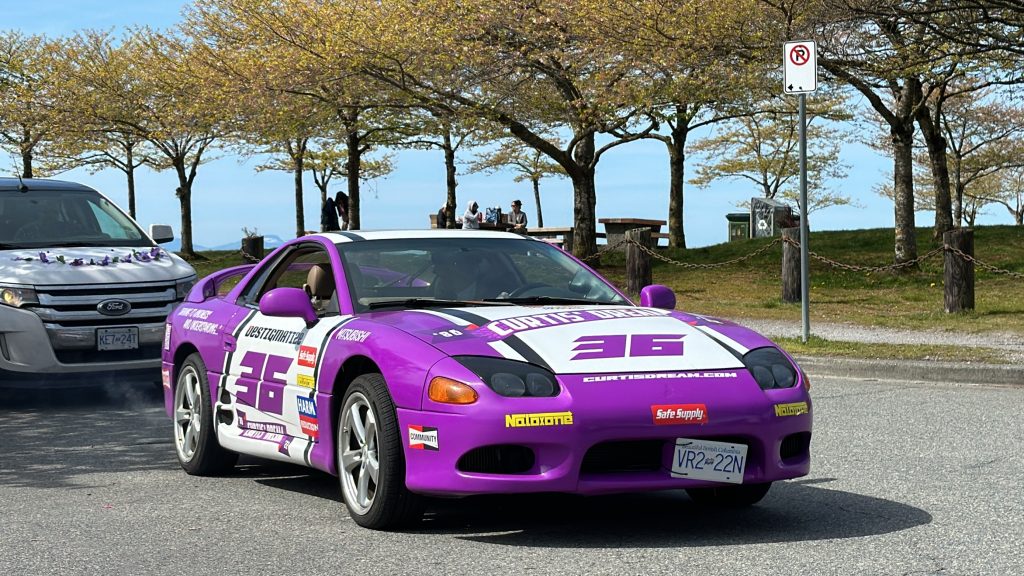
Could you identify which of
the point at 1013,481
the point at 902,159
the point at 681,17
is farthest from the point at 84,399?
the point at 902,159

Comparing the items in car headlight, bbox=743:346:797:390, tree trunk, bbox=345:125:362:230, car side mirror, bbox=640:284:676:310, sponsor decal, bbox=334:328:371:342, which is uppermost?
tree trunk, bbox=345:125:362:230

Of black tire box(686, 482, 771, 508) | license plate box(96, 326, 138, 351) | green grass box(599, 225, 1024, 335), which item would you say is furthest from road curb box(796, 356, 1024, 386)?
black tire box(686, 482, 771, 508)

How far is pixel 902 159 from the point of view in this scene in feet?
90.0

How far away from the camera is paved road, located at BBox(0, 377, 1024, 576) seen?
518cm

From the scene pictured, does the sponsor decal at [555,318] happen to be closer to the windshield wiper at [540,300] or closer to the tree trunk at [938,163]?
the windshield wiper at [540,300]

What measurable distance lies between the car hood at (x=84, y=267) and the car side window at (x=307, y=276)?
11.1 feet

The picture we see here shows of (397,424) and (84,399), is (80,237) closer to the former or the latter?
(84,399)

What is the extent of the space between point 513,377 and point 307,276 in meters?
2.44

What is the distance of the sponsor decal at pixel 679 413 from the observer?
17.6 feet

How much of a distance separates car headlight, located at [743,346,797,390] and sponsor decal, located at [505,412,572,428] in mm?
942

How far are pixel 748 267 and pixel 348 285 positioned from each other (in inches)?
863

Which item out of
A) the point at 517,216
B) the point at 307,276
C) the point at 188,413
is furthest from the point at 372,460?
the point at 517,216

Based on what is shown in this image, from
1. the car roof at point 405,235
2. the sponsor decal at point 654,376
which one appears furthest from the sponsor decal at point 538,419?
the car roof at point 405,235

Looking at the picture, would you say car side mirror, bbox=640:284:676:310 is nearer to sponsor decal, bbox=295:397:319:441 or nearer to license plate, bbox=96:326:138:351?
sponsor decal, bbox=295:397:319:441
